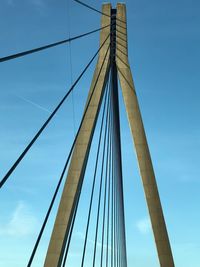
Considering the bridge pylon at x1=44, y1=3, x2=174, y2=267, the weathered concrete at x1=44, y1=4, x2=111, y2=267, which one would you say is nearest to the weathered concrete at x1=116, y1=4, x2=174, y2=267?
the bridge pylon at x1=44, y1=3, x2=174, y2=267

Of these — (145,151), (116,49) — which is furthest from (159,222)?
(116,49)

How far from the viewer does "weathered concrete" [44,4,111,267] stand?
14.9 meters

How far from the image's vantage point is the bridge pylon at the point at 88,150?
50.2ft

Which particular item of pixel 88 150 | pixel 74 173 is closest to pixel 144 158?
pixel 88 150

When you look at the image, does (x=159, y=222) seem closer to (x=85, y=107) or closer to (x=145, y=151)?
(x=145, y=151)

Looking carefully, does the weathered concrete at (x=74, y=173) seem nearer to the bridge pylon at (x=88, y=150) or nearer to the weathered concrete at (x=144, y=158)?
the bridge pylon at (x=88, y=150)

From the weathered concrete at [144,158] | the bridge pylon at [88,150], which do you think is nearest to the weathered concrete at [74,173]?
the bridge pylon at [88,150]

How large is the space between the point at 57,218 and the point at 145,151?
4.59 metres

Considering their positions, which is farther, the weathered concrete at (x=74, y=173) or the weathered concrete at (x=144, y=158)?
the weathered concrete at (x=144, y=158)

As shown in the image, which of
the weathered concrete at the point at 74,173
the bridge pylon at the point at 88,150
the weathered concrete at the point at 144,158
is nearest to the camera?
the weathered concrete at the point at 74,173

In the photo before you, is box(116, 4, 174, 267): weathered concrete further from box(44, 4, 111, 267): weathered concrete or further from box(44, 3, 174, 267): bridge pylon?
box(44, 4, 111, 267): weathered concrete

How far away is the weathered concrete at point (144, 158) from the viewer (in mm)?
17750

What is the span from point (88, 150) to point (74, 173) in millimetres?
996

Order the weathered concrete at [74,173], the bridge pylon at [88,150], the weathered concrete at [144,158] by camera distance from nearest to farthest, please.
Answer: the weathered concrete at [74,173] < the bridge pylon at [88,150] < the weathered concrete at [144,158]
